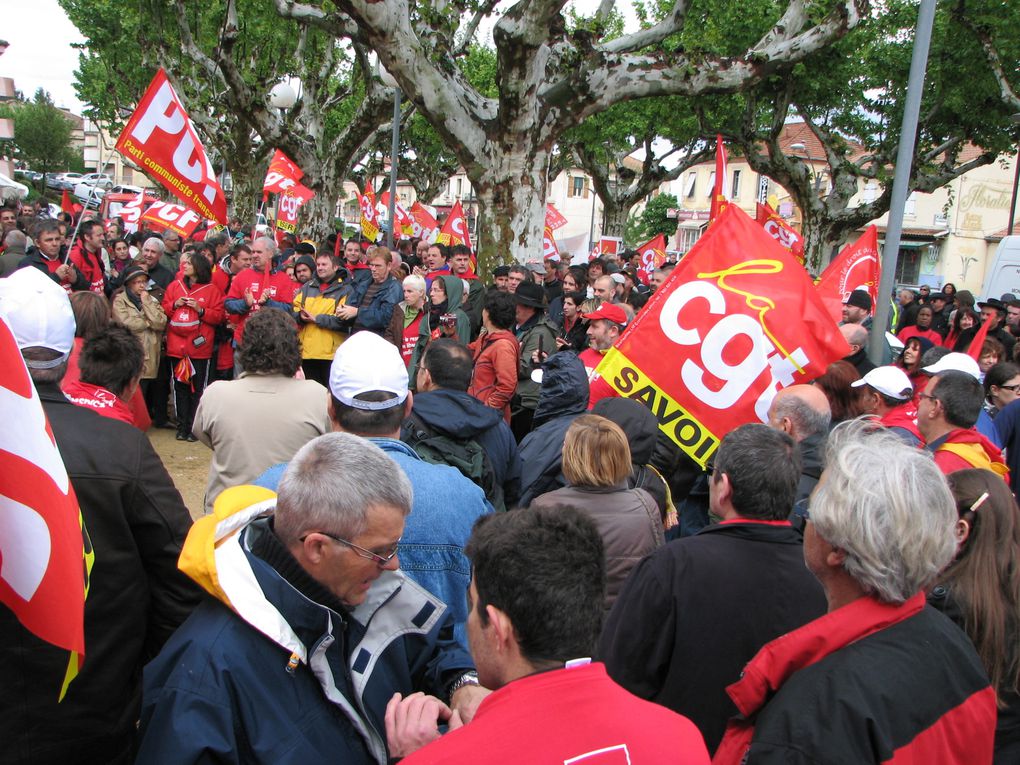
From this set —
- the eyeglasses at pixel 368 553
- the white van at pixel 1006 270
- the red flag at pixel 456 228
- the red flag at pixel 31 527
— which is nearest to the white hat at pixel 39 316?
the red flag at pixel 31 527

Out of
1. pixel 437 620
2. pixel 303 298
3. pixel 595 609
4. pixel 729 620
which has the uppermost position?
pixel 303 298

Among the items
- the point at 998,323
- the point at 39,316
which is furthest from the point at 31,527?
the point at 998,323

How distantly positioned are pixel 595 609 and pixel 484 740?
13.1 inches

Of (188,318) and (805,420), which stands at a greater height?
(188,318)

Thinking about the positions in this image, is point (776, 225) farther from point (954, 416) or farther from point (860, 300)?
point (954, 416)

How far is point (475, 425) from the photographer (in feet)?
13.0

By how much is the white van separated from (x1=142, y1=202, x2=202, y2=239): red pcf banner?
40.3 ft

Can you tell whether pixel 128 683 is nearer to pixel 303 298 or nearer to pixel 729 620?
pixel 729 620

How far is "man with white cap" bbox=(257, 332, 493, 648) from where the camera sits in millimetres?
2736

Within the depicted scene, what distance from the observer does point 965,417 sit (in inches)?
167

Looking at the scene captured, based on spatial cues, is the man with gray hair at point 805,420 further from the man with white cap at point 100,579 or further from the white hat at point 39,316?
the white hat at point 39,316

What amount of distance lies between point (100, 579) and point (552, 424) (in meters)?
2.50

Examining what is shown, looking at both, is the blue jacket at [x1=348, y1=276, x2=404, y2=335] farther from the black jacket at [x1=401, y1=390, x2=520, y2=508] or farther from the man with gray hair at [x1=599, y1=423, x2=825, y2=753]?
the man with gray hair at [x1=599, y1=423, x2=825, y2=753]

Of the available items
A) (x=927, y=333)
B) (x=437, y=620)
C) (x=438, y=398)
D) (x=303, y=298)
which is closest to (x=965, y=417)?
(x=438, y=398)
